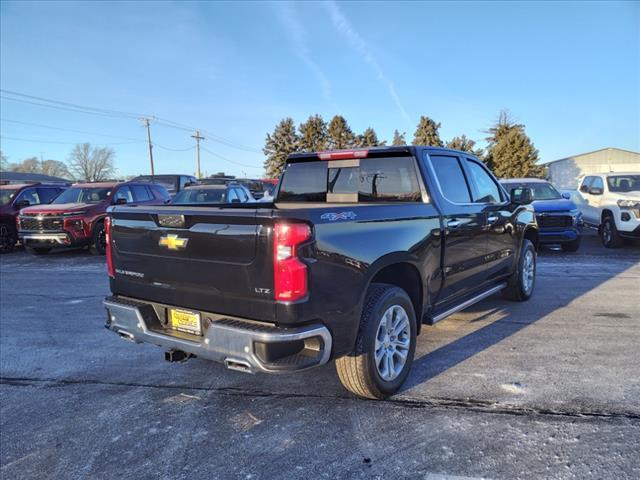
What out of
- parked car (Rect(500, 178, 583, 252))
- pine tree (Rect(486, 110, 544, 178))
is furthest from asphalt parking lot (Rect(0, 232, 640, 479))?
pine tree (Rect(486, 110, 544, 178))

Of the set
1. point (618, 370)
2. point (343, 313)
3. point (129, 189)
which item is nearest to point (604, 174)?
point (618, 370)

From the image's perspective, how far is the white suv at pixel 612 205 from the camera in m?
10.5

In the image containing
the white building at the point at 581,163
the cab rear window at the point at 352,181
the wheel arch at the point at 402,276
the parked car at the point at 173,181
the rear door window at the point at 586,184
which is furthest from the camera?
the white building at the point at 581,163

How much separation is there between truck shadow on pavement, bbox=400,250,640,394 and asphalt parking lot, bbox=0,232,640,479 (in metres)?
0.03

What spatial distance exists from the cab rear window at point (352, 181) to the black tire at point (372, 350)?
1.06m

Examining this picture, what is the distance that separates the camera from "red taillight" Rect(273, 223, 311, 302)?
2676 mm

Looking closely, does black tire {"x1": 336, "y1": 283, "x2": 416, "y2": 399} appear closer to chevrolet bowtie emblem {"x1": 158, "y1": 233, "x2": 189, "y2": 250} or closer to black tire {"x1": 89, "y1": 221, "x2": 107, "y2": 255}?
chevrolet bowtie emblem {"x1": 158, "y1": 233, "x2": 189, "y2": 250}

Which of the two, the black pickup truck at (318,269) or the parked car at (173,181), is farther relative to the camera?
the parked car at (173,181)

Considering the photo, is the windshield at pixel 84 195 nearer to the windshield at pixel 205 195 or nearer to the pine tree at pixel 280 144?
the windshield at pixel 205 195

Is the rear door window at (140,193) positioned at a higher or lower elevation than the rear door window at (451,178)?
higher

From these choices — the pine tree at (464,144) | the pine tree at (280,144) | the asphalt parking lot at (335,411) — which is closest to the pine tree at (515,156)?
the pine tree at (464,144)

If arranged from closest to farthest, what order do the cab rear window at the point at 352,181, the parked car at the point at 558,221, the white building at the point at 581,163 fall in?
the cab rear window at the point at 352,181 → the parked car at the point at 558,221 → the white building at the point at 581,163

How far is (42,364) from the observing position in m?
4.41

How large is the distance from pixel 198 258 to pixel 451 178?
2710 mm
